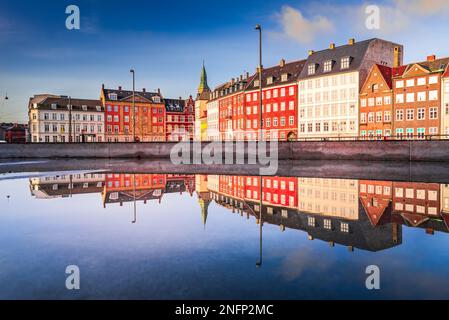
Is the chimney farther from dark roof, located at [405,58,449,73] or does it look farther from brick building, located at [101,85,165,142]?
brick building, located at [101,85,165,142]

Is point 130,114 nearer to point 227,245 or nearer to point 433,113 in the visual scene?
point 433,113

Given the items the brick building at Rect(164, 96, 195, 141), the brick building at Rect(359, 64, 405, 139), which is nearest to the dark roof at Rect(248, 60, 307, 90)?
the brick building at Rect(359, 64, 405, 139)

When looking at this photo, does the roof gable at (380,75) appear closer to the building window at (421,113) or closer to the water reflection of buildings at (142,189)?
the building window at (421,113)

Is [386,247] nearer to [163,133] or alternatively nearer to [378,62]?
[378,62]

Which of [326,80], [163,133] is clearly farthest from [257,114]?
[163,133]

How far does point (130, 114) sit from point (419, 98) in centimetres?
7951

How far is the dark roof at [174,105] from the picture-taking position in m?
114

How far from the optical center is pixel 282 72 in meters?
74.9

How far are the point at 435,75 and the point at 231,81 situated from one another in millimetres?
55426

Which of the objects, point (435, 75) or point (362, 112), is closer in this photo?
point (435, 75)

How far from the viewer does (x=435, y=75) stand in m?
52.8

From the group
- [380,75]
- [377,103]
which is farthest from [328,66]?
[377,103]

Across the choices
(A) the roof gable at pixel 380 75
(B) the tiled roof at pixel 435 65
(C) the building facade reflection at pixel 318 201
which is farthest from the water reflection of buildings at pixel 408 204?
(A) the roof gable at pixel 380 75

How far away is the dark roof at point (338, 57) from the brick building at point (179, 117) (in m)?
52.5
